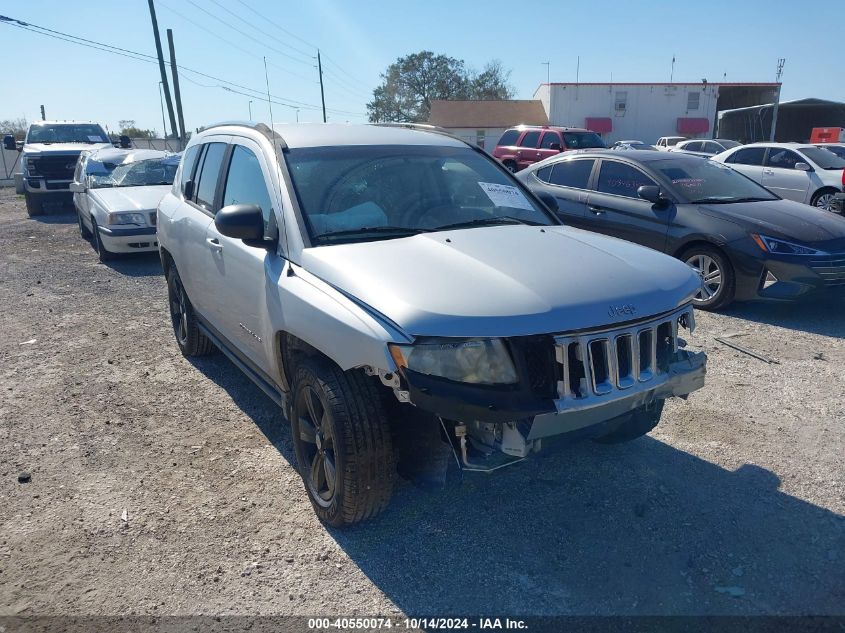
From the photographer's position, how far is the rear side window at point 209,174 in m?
4.55

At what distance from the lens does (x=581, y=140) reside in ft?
70.7

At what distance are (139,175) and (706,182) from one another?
9.31 meters

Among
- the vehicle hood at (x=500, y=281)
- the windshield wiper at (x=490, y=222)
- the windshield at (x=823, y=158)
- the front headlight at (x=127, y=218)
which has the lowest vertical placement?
the front headlight at (x=127, y=218)

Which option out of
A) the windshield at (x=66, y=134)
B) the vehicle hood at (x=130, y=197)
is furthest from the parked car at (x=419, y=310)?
the windshield at (x=66, y=134)

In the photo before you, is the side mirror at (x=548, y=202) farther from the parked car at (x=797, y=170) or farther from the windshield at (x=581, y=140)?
the windshield at (x=581, y=140)

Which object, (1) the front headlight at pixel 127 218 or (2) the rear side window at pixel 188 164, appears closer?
(2) the rear side window at pixel 188 164

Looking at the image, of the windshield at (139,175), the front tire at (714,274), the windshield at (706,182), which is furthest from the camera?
the windshield at (139,175)

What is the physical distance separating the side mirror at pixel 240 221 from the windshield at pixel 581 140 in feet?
62.2

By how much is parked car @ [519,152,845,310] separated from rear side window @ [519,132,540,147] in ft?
43.8

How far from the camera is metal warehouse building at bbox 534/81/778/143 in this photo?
45625 millimetres

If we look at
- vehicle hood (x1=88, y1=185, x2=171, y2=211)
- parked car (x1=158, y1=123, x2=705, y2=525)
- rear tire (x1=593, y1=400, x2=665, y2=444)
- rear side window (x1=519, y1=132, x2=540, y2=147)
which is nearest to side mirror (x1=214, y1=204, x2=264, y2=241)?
parked car (x1=158, y1=123, x2=705, y2=525)

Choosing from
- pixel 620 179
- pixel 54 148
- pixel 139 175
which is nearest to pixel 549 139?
pixel 139 175

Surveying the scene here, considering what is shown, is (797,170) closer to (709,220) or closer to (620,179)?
(620,179)

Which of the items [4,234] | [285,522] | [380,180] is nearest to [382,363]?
[285,522]
